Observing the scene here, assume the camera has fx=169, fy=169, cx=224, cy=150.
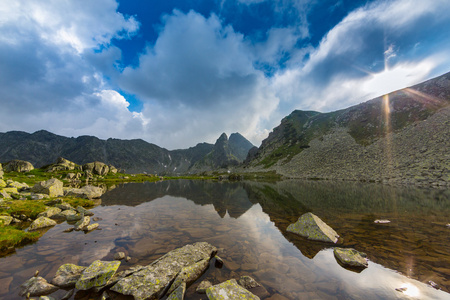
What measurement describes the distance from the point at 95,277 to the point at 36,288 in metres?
2.38

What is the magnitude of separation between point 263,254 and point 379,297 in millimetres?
5774

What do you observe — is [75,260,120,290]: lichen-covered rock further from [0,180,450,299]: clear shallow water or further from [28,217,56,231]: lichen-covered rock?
[28,217,56,231]: lichen-covered rock

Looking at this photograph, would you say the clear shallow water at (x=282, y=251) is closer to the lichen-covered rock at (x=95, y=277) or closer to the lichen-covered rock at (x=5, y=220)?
the lichen-covered rock at (x=95, y=277)

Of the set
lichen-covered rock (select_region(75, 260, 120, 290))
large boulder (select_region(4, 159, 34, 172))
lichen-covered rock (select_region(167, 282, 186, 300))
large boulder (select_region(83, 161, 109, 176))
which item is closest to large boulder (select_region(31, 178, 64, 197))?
lichen-covered rock (select_region(75, 260, 120, 290))

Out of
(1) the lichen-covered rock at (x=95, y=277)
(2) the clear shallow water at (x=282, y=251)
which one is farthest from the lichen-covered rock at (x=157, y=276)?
(2) the clear shallow water at (x=282, y=251)

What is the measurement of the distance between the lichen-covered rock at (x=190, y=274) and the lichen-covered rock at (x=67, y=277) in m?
4.70

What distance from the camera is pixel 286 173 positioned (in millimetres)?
117562

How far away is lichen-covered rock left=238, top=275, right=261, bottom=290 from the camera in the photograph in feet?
25.7

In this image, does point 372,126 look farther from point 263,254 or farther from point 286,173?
point 263,254

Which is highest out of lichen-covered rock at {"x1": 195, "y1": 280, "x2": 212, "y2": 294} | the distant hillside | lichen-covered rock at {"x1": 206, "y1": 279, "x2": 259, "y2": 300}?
the distant hillside

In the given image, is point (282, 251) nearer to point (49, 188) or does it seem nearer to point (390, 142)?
point (49, 188)

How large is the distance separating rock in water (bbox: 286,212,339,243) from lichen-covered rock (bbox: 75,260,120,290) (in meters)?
13.4

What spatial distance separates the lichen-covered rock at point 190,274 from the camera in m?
7.59

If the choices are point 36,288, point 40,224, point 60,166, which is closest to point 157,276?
point 36,288
